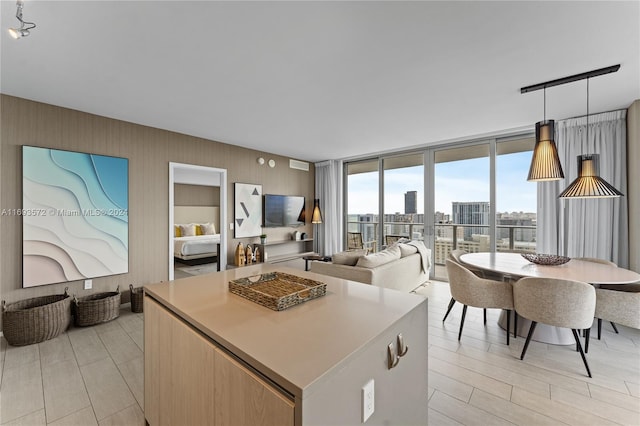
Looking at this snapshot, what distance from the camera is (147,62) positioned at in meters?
2.19

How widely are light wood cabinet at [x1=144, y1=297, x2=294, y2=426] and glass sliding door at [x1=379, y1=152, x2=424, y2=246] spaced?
4709mm

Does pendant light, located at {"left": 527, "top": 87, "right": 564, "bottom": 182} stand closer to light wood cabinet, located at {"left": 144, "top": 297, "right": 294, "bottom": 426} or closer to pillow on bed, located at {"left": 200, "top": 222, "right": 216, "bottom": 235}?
light wood cabinet, located at {"left": 144, "top": 297, "right": 294, "bottom": 426}

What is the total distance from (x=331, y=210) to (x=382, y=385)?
5.40 metres

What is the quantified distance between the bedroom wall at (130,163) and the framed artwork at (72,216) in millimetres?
84

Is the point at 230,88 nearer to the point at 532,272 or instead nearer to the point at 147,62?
the point at 147,62

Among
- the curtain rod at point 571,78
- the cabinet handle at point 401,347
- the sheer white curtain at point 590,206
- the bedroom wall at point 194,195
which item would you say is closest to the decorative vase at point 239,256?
the bedroom wall at point 194,195

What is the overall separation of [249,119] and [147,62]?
4.83 ft

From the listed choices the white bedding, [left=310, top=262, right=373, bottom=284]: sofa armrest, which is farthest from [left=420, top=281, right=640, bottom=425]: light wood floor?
the white bedding

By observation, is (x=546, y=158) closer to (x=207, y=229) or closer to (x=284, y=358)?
(x=284, y=358)

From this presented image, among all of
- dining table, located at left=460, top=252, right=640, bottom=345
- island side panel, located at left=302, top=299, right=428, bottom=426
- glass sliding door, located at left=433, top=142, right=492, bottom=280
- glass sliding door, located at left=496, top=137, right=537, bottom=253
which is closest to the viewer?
island side panel, located at left=302, top=299, right=428, bottom=426

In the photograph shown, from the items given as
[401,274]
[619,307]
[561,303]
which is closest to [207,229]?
[401,274]

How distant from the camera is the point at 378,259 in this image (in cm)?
331

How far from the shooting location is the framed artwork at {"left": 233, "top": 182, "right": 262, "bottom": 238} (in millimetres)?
4992

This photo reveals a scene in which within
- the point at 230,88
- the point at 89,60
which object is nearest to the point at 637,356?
the point at 230,88
